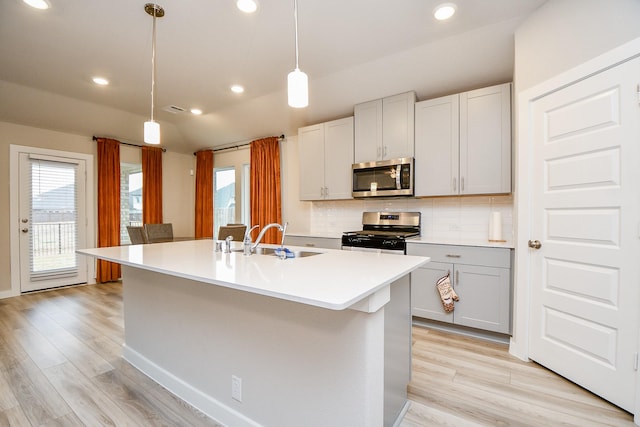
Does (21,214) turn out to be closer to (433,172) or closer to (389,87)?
(389,87)

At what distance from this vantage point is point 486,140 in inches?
113

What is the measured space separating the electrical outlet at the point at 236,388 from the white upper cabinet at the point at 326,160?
2643mm

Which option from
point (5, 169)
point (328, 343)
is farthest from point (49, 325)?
point (328, 343)

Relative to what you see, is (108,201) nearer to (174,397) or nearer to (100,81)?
(100,81)

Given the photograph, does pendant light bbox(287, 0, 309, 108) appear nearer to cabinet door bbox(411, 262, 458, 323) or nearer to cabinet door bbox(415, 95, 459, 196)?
cabinet door bbox(415, 95, 459, 196)

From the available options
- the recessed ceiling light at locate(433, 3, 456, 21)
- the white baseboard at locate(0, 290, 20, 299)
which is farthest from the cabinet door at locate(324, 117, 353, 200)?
the white baseboard at locate(0, 290, 20, 299)

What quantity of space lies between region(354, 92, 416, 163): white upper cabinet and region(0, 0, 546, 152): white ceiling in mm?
143

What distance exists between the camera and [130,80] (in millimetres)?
3584

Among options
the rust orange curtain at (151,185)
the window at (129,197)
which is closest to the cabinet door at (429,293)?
the rust orange curtain at (151,185)

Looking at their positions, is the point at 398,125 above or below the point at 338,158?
above

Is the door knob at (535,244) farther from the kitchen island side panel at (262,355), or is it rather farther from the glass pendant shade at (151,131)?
→ the glass pendant shade at (151,131)

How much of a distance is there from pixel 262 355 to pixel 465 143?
274cm

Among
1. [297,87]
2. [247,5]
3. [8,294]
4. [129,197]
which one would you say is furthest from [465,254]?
[8,294]

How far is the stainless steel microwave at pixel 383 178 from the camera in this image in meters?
3.29
